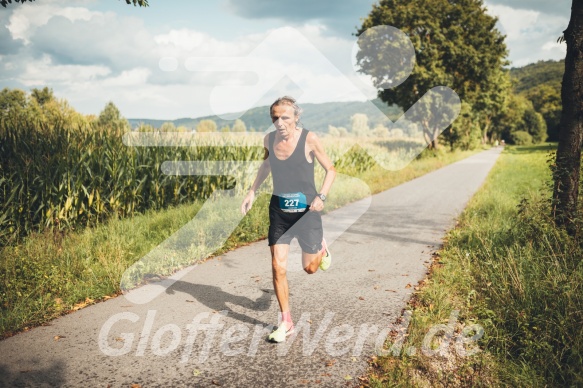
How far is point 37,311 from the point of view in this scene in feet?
14.0

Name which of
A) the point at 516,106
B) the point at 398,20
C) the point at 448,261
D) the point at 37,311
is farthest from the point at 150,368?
the point at 516,106

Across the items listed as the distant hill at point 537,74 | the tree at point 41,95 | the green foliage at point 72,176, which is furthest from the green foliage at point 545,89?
the tree at point 41,95

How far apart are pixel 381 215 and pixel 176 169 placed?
17.7 ft

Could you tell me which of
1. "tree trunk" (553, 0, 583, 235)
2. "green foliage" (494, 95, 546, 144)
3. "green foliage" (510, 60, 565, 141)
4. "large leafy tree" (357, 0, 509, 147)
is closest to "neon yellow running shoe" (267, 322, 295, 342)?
"tree trunk" (553, 0, 583, 235)

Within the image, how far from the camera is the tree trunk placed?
5266 millimetres

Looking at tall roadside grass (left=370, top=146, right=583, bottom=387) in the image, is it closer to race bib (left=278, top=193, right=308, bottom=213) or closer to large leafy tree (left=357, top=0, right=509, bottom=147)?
race bib (left=278, top=193, right=308, bottom=213)

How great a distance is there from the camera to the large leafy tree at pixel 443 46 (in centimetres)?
3147

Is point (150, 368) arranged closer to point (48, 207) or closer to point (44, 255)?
point (44, 255)

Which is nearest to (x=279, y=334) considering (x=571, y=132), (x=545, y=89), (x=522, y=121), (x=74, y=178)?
(x=571, y=132)

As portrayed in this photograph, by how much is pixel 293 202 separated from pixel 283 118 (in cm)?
78

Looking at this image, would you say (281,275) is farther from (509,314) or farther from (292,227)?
(509,314)

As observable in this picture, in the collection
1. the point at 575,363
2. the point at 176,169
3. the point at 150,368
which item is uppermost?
the point at 176,169

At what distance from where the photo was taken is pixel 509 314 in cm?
383

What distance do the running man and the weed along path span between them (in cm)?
42
